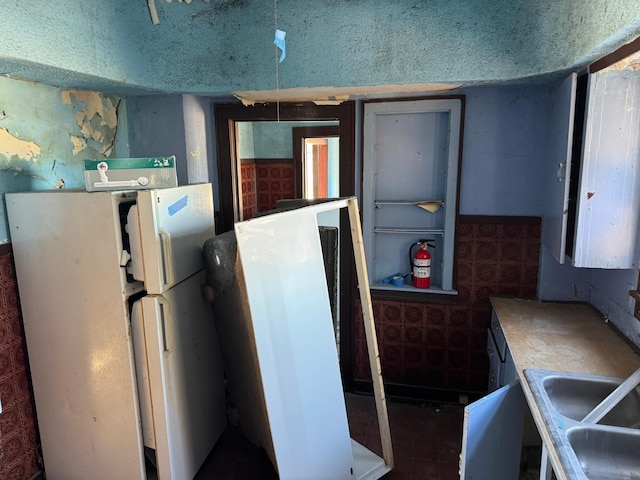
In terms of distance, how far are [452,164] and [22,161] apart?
2.36m

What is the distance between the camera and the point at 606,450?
58.2 inches

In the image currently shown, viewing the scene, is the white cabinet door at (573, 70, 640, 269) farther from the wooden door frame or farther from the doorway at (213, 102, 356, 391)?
the wooden door frame

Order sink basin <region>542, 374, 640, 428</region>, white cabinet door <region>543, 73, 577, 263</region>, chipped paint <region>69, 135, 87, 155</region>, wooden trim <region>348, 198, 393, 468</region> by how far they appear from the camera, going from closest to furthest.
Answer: sink basin <region>542, 374, 640, 428</region>, white cabinet door <region>543, 73, 577, 263</region>, wooden trim <region>348, 198, 393, 468</region>, chipped paint <region>69, 135, 87, 155</region>

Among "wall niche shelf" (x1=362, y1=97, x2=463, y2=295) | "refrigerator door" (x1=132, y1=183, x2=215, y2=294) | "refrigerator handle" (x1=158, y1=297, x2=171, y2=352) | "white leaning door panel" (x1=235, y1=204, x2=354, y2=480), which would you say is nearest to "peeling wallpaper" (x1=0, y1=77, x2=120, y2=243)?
"refrigerator door" (x1=132, y1=183, x2=215, y2=294)

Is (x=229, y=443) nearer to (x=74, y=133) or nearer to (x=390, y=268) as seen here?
(x=390, y=268)

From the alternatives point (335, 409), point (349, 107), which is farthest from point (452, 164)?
point (335, 409)

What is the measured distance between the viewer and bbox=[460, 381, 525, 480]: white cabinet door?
1.67m

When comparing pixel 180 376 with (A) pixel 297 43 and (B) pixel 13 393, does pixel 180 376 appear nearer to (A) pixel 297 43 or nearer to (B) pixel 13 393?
(B) pixel 13 393

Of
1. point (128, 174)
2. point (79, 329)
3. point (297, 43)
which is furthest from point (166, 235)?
point (297, 43)

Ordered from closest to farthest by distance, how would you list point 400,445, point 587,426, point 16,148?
1. point 587,426
2. point 16,148
3. point 400,445

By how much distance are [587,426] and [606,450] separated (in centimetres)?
11

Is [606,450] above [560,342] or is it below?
below

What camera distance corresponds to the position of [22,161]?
79.4 inches

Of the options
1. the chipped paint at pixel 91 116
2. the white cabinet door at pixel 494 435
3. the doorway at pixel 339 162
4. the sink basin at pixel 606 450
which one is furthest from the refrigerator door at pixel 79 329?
the sink basin at pixel 606 450
